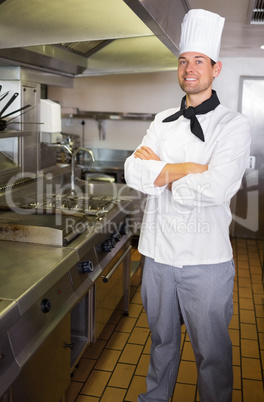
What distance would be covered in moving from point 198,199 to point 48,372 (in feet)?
3.29

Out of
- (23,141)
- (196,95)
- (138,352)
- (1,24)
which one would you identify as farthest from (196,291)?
(23,141)

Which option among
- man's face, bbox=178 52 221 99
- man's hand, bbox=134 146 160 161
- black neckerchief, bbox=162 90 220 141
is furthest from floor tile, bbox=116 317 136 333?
man's face, bbox=178 52 221 99

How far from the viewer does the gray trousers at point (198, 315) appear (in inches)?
84.1

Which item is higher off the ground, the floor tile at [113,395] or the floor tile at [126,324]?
the floor tile at [126,324]

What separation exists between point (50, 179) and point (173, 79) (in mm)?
3124

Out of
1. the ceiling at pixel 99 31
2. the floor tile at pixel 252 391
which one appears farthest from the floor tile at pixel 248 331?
the ceiling at pixel 99 31

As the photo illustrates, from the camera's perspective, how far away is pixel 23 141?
11.3 feet

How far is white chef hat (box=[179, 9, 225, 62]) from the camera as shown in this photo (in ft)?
6.91

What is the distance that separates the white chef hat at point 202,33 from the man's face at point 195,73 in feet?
0.10

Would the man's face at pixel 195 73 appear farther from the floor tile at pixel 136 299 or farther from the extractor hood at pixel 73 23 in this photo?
the floor tile at pixel 136 299

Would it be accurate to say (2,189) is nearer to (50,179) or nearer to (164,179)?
(50,179)

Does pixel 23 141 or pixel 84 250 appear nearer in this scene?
pixel 84 250

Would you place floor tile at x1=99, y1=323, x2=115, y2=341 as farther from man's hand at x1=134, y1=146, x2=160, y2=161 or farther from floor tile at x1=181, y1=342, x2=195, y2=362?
man's hand at x1=134, y1=146, x2=160, y2=161

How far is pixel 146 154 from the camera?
86.6 inches
